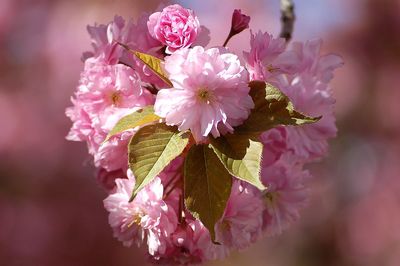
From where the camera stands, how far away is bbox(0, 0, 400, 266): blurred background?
3725 mm

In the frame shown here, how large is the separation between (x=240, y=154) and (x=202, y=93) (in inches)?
4.5

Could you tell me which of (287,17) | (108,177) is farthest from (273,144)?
(287,17)

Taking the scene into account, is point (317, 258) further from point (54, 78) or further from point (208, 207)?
point (208, 207)

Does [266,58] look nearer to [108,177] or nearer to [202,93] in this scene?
[202,93]

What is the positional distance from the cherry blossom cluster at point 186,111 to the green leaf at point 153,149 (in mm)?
25

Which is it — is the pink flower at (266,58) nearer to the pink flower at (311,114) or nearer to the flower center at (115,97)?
Answer: the pink flower at (311,114)

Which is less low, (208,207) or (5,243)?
(208,207)

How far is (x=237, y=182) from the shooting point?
1.26m

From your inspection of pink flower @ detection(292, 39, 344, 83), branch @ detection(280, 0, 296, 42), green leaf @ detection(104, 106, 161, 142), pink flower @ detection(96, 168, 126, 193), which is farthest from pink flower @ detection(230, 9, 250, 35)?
branch @ detection(280, 0, 296, 42)

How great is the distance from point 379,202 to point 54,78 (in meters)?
3.32

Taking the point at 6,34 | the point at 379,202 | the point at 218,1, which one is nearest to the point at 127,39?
the point at 6,34

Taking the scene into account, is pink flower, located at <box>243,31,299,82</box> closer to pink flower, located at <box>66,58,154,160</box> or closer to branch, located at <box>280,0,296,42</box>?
pink flower, located at <box>66,58,154,160</box>

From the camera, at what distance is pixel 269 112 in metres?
1.17

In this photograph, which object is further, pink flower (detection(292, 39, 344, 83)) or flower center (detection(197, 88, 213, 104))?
pink flower (detection(292, 39, 344, 83))
